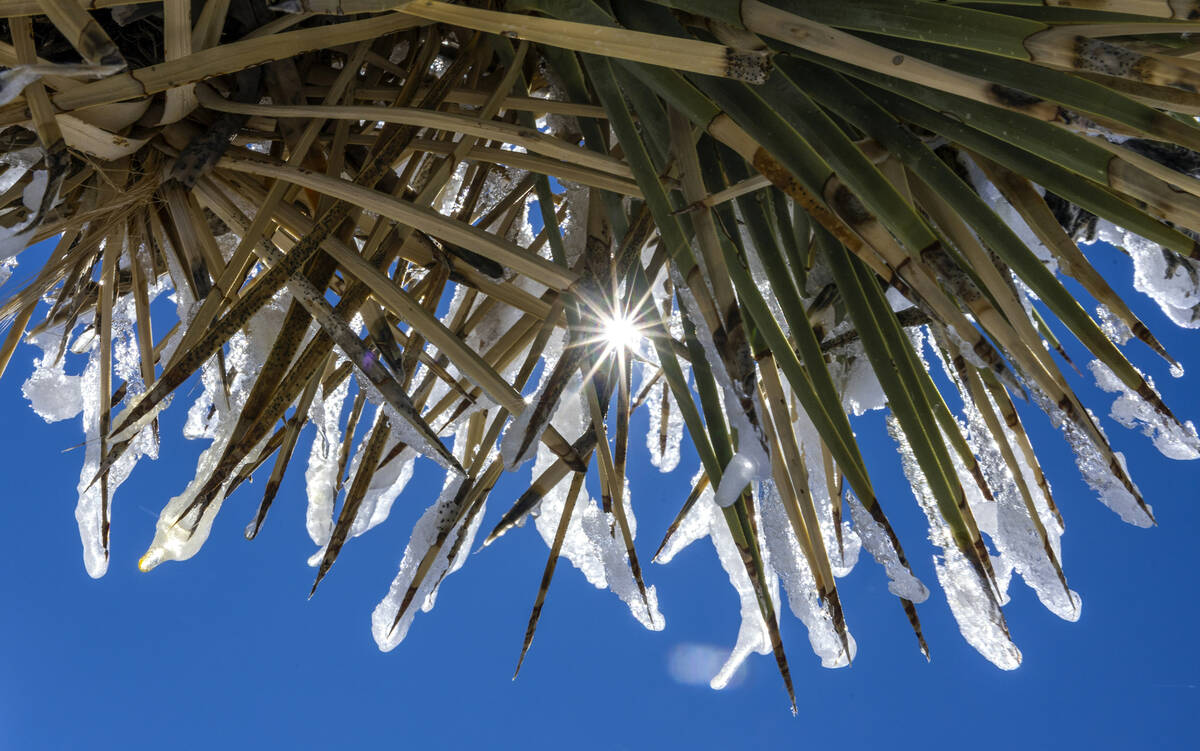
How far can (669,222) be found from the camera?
1.37 feet

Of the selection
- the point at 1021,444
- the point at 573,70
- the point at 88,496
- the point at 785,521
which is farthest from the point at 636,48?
the point at 88,496

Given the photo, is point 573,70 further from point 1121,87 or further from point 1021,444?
point 1021,444

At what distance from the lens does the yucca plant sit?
0.39 meters

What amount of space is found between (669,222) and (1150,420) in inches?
14.1

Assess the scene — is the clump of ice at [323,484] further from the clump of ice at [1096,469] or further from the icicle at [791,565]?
the clump of ice at [1096,469]

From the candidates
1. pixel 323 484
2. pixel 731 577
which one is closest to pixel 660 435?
pixel 731 577

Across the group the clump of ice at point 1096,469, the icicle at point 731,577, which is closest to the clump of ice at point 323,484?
the icicle at point 731,577

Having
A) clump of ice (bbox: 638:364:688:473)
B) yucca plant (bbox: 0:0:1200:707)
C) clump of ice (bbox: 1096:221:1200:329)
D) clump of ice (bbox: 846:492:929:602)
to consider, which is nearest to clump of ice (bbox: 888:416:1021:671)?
yucca plant (bbox: 0:0:1200:707)

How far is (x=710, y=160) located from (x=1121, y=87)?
0.21 m

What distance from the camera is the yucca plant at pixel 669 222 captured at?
1.28ft

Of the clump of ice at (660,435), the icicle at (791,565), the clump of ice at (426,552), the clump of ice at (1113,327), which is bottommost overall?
the icicle at (791,565)

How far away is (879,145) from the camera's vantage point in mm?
464

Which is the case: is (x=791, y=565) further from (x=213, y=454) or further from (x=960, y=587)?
(x=213, y=454)

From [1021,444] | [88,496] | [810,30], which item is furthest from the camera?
[88,496]
